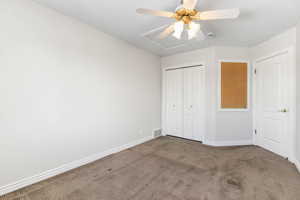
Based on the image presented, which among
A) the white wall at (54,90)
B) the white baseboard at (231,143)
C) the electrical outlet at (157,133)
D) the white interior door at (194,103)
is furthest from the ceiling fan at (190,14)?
the electrical outlet at (157,133)

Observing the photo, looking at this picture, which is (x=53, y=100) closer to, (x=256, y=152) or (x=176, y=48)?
(x=176, y=48)

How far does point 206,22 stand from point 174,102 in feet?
7.30

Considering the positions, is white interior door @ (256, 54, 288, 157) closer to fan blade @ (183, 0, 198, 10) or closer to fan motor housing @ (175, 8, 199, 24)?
fan motor housing @ (175, 8, 199, 24)

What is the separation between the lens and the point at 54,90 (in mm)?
1986

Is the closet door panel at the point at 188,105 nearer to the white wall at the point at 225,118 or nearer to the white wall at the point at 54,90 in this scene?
the white wall at the point at 225,118

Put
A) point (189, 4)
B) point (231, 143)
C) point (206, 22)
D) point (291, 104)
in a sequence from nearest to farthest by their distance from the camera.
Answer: point (189, 4) → point (206, 22) → point (291, 104) → point (231, 143)

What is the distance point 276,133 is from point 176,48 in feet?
9.44

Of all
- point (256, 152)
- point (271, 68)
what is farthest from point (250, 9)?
point (256, 152)

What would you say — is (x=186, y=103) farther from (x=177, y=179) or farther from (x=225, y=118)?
(x=177, y=179)

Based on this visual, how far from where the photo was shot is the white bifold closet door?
3529 millimetres

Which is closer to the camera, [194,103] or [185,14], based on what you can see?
[185,14]

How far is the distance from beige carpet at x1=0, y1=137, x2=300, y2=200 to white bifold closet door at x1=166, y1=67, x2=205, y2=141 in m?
0.96

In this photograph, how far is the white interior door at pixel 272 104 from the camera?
2627 millimetres

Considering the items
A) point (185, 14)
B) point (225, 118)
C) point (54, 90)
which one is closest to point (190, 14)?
point (185, 14)
